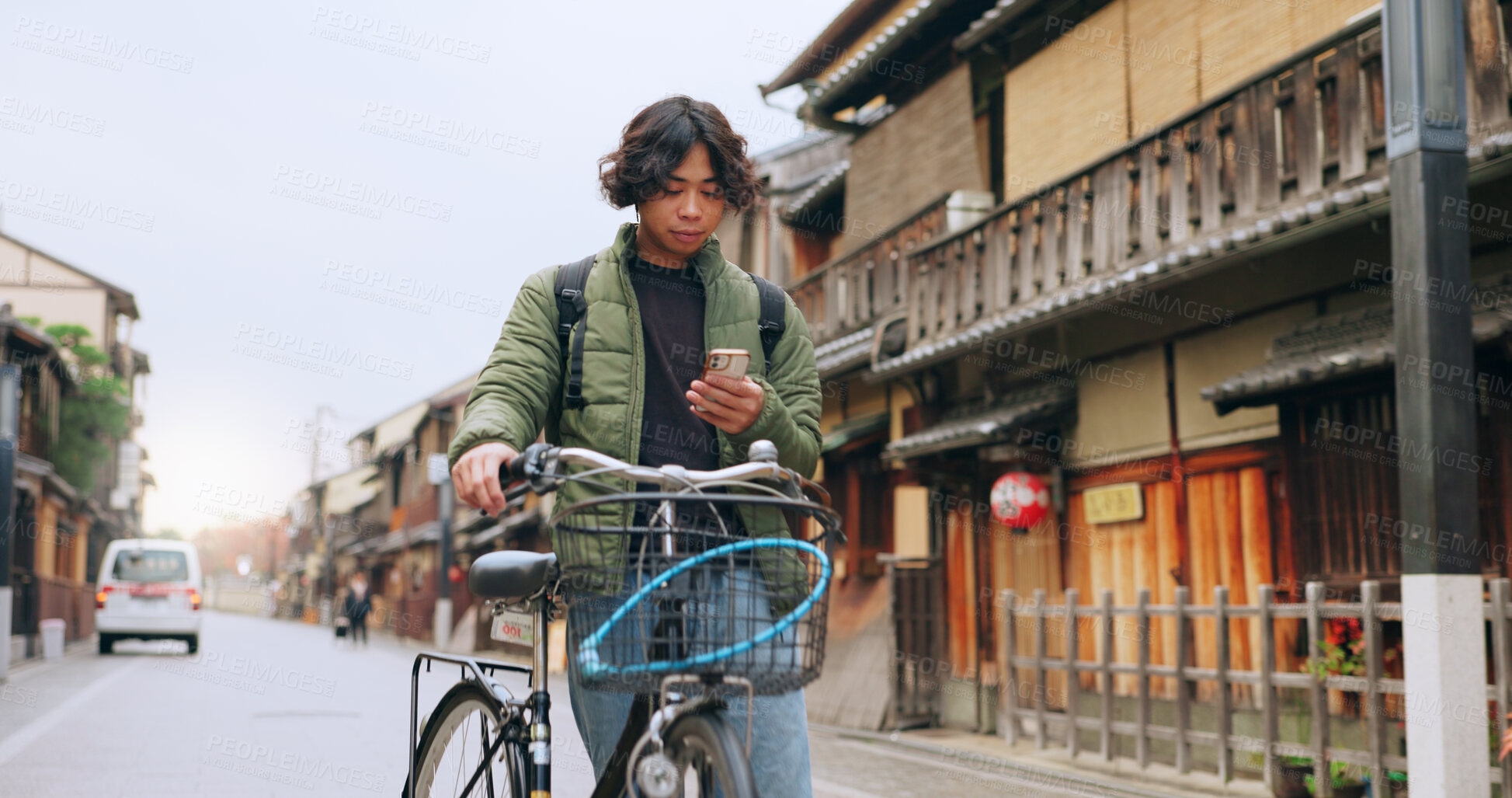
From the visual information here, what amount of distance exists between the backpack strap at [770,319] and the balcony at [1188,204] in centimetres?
524

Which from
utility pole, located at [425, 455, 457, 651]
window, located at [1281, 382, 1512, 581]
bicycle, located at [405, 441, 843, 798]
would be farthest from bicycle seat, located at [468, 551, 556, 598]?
utility pole, located at [425, 455, 457, 651]

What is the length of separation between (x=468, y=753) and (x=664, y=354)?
1243 millimetres

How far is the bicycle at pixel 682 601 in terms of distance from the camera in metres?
2.26

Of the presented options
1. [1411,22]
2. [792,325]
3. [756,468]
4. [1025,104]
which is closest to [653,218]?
[792,325]

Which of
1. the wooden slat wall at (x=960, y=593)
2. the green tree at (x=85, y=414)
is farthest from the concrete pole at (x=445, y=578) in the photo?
the wooden slat wall at (x=960, y=593)

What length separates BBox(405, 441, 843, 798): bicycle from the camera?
2256 millimetres

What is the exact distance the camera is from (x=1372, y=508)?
8.35 meters

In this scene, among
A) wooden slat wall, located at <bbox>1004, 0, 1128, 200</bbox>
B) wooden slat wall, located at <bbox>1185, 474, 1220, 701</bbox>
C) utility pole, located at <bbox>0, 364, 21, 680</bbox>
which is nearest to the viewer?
wooden slat wall, located at <bbox>1185, 474, 1220, 701</bbox>

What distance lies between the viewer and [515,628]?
302 centimetres

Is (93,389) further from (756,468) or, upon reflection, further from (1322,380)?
(756,468)

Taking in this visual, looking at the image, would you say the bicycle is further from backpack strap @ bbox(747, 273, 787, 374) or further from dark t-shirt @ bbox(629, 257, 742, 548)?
backpack strap @ bbox(747, 273, 787, 374)

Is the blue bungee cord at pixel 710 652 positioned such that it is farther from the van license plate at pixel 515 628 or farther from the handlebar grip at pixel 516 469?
the van license plate at pixel 515 628

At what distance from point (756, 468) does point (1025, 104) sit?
1139 cm

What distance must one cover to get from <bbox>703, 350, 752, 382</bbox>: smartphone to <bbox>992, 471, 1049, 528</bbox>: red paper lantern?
385 inches
